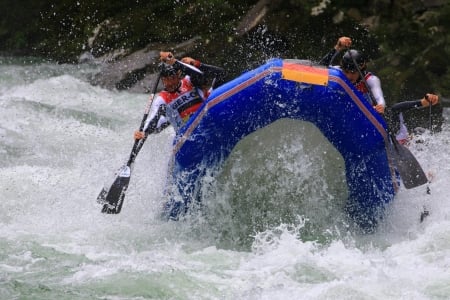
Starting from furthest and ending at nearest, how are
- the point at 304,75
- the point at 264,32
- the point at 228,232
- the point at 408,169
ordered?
the point at 264,32 → the point at 228,232 → the point at 408,169 → the point at 304,75

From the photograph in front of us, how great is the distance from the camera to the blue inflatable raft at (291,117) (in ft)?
18.3

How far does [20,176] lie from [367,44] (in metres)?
6.03

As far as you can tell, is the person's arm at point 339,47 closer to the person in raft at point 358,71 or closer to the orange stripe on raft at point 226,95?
the person in raft at point 358,71

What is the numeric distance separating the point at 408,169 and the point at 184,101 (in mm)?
1951

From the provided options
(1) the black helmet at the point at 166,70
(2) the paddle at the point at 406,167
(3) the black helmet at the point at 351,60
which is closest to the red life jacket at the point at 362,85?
(3) the black helmet at the point at 351,60

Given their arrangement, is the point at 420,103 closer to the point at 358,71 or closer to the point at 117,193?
the point at 358,71

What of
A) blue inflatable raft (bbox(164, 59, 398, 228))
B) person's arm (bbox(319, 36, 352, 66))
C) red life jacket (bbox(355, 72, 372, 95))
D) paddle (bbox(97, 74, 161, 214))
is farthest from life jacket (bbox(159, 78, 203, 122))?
red life jacket (bbox(355, 72, 372, 95))

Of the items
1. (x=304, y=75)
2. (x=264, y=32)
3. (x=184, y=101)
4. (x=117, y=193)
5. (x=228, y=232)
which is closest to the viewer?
(x=304, y=75)

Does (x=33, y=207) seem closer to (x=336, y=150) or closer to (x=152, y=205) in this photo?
(x=152, y=205)

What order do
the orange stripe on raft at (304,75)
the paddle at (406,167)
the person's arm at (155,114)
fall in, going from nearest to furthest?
the orange stripe on raft at (304,75)
the paddle at (406,167)
the person's arm at (155,114)

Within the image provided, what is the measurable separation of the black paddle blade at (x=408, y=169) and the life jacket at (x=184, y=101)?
1699 mm

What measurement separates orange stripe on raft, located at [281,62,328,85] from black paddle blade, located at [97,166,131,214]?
1593mm

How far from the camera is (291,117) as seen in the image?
572 centimetres

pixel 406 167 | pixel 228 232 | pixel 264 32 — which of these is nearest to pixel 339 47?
pixel 406 167
